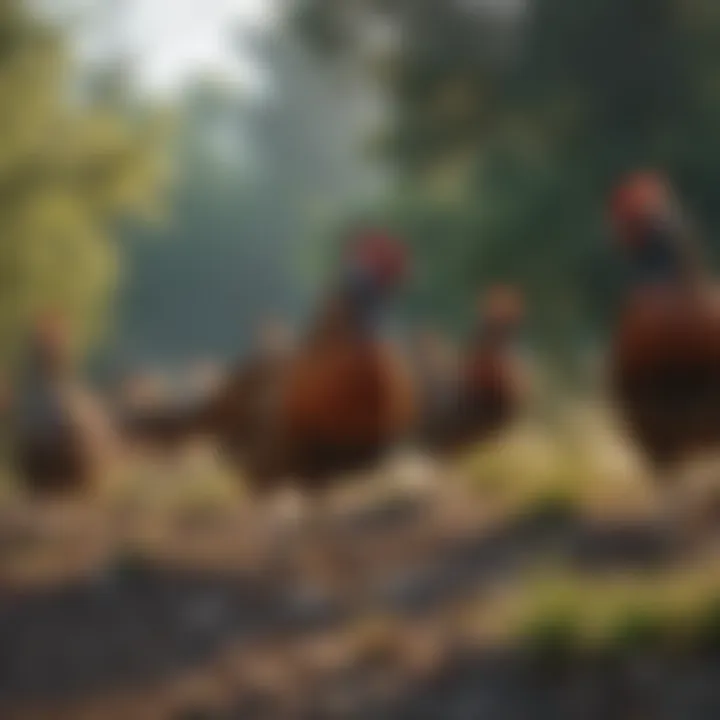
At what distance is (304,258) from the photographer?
6.94 ft

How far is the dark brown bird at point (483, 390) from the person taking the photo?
81.4 inches

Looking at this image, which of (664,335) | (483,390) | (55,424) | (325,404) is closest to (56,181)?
(55,424)

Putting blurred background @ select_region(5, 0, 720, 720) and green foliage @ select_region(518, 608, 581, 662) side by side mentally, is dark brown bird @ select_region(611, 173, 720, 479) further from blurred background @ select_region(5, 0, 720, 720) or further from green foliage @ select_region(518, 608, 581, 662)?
green foliage @ select_region(518, 608, 581, 662)

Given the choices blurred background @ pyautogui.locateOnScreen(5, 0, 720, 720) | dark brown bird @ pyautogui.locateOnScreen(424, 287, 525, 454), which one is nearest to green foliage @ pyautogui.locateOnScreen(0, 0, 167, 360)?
blurred background @ pyautogui.locateOnScreen(5, 0, 720, 720)

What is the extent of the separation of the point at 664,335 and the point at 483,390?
0.25 metres

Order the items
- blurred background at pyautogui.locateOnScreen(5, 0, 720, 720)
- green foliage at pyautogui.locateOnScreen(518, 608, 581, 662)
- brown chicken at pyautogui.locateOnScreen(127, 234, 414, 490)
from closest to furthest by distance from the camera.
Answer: green foliage at pyautogui.locateOnScreen(518, 608, 581, 662) → blurred background at pyautogui.locateOnScreen(5, 0, 720, 720) → brown chicken at pyautogui.locateOnScreen(127, 234, 414, 490)

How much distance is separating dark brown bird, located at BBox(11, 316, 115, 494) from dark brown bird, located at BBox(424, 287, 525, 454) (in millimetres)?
455

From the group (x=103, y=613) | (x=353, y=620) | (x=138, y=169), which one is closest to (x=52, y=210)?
(x=138, y=169)

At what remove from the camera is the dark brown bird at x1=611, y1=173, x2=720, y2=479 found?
2000 millimetres

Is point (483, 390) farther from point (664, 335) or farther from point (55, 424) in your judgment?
point (55, 424)

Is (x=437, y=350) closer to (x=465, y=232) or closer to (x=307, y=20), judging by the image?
(x=465, y=232)

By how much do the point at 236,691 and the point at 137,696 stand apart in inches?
5.2

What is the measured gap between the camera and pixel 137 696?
76.7 inches

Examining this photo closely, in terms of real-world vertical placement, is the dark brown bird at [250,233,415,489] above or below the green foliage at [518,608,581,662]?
above
